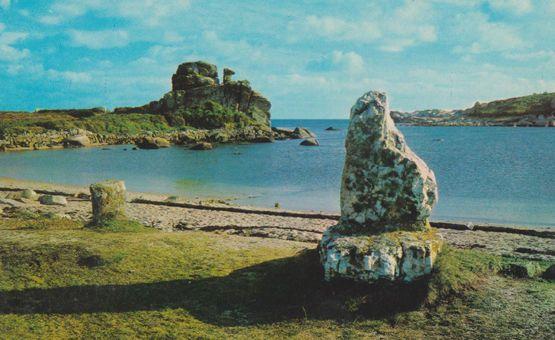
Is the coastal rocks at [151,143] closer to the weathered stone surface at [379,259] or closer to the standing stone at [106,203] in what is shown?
the standing stone at [106,203]

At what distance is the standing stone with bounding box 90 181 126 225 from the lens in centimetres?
1527

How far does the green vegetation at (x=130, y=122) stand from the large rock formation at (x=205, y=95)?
4.35 m

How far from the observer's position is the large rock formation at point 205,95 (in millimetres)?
128375

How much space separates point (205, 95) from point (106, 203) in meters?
116

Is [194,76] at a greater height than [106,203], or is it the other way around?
[194,76]

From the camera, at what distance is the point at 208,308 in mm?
9414

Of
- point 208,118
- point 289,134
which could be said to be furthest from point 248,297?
Result: point 208,118

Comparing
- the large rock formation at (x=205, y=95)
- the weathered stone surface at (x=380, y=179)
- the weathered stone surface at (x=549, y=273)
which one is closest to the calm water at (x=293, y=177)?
the weathered stone surface at (x=549, y=273)

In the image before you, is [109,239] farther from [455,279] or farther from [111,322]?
[455,279]

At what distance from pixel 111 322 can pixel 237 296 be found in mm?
2397

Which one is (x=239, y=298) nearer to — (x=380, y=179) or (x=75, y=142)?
(x=380, y=179)

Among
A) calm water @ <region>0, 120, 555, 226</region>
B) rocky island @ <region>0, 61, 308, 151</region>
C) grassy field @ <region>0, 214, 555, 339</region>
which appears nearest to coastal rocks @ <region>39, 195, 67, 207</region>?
calm water @ <region>0, 120, 555, 226</region>

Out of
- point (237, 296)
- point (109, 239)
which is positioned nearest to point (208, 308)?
point (237, 296)

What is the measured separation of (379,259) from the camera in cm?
903
